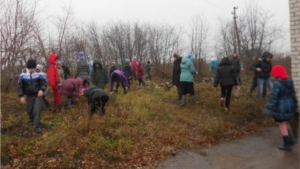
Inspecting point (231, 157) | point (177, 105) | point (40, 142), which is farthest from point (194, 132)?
point (40, 142)

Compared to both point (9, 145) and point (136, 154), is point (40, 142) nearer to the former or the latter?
point (9, 145)

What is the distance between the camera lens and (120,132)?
249 inches

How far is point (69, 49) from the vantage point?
1666 centimetres

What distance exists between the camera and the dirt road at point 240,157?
207 inches

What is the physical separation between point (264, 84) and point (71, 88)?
5.79 m

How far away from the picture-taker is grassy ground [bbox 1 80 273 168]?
5.46 metres

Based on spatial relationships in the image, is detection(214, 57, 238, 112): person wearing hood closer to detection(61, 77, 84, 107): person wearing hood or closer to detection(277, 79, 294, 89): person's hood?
detection(277, 79, 294, 89): person's hood

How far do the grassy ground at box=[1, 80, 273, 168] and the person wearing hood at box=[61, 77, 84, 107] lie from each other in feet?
0.98

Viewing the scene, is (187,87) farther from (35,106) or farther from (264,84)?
(35,106)

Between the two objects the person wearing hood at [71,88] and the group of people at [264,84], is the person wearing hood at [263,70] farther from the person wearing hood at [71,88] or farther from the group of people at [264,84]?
the person wearing hood at [71,88]

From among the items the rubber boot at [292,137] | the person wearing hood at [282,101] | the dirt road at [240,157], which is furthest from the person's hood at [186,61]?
the rubber boot at [292,137]

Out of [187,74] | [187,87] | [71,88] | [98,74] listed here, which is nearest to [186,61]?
[187,74]

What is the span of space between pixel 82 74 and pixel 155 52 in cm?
2114

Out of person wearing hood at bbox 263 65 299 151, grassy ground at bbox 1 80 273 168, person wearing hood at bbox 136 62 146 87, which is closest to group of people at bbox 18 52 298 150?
person wearing hood at bbox 263 65 299 151
